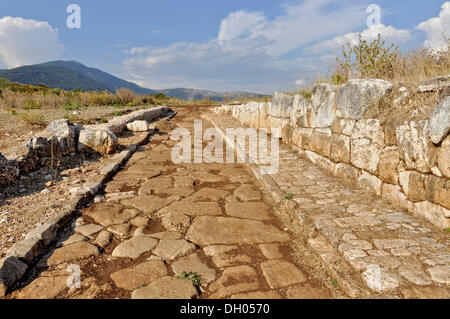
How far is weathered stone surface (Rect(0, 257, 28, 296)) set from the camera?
2066 millimetres

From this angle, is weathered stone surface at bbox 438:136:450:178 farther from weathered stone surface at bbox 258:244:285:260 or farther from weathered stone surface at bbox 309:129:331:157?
weathered stone surface at bbox 309:129:331:157

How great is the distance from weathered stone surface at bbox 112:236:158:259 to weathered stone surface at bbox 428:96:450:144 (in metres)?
2.86

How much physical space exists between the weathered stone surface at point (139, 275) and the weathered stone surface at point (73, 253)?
448 millimetres

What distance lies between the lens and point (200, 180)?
4816 millimetres

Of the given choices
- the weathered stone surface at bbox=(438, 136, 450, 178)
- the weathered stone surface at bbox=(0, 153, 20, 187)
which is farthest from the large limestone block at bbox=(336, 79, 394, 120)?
the weathered stone surface at bbox=(0, 153, 20, 187)

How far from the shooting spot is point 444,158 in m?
2.52

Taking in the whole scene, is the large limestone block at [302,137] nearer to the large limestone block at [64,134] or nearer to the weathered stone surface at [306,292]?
the weathered stone surface at [306,292]

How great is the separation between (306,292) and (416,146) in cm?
191

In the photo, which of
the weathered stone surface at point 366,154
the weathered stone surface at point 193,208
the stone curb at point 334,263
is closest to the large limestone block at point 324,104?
the weathered stone surface at point 366,154

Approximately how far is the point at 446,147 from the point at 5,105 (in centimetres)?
1505

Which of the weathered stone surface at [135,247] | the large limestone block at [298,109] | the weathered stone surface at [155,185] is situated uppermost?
the large limestone block at [298,109]

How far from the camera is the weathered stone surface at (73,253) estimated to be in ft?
8.13
